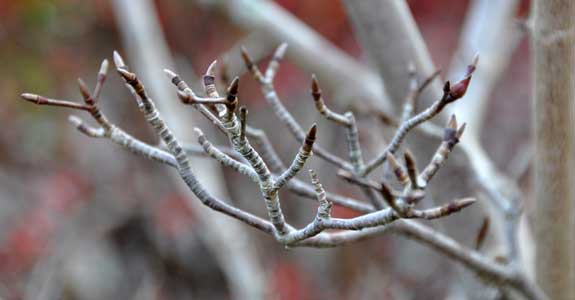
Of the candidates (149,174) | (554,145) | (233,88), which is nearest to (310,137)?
(233,88)

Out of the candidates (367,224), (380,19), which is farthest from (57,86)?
(367,224)

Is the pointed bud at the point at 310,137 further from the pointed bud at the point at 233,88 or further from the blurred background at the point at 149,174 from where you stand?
the blurred background at the point at 149,174

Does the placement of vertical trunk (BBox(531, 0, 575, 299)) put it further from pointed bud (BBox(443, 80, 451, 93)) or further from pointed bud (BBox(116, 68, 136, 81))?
pointed bud (BBox(116, 68, 136, 81))

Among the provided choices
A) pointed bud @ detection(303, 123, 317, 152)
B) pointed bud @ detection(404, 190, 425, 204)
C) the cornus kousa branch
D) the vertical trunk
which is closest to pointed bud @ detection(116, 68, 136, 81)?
the cornus kousa branch

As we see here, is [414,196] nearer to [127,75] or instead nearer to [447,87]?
[447,87]

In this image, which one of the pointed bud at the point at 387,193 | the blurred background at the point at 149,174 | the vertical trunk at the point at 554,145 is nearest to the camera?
the pointed bud at the point at 387,193

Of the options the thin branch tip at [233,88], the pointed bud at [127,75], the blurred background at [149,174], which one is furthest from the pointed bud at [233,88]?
the blurred background at [149,174]

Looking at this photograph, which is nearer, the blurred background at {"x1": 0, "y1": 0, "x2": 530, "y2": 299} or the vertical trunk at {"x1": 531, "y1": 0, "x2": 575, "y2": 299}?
the vertical trunk at {"x1": 531, "y1": 0, "x2": 575, "y2": 299}
